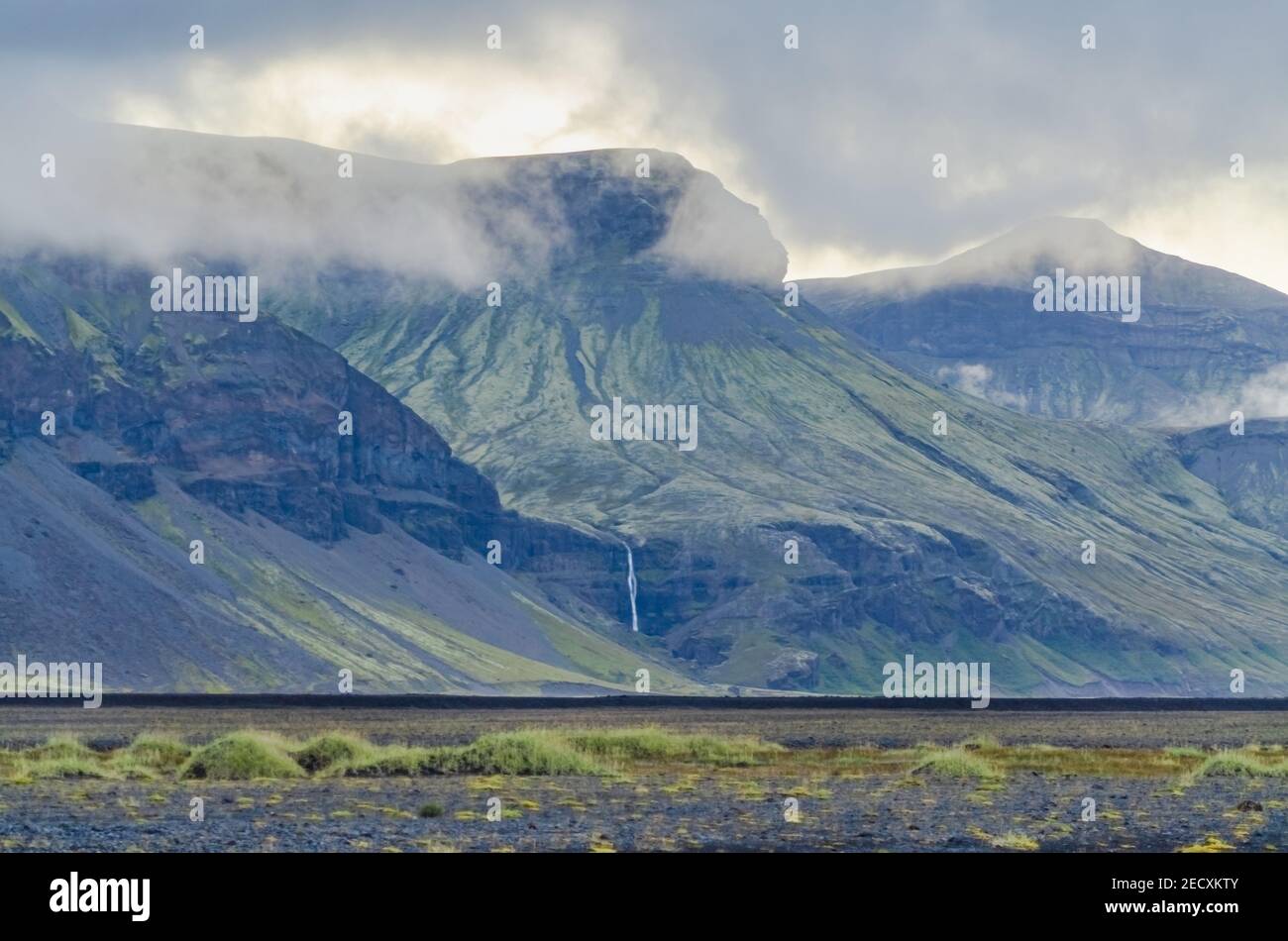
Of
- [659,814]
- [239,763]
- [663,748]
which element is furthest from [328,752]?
[659,814]

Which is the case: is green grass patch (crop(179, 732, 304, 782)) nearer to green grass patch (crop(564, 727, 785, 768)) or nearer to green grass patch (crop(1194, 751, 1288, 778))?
green grass patch (crop(564, 727, 785, 768))

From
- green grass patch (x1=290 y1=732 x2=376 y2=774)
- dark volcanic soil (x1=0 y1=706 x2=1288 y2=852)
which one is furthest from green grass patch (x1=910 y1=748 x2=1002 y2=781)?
green grass patch (x1=290 y1=732 x2=376 y2=774)

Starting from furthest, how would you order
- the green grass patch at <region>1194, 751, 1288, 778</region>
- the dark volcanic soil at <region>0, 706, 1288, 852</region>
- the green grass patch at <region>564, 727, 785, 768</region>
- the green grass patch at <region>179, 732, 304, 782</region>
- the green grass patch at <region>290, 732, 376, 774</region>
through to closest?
the green grass patch at <region>564, 727, 785, 768</region>
the green grass patch at <region>1194, 751, 1288, 778</region>
the green grass patch at <region>290, 732, 376, 774</region>
the green grass patch at <region>179, 732, 304, 782</region>
the dark volcanic soil at <region>0, 706, 1288, 852</region>

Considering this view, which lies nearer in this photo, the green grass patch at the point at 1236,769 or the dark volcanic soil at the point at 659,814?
the dark volcanic soil at the point at 659,814

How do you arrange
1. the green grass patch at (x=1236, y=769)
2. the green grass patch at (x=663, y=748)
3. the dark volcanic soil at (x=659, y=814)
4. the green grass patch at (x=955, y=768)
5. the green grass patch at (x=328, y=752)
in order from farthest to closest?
1. the green grass patch at (x=663, y=748)
2. the green grass patch at (x=1236, y=769)
3. the green grass patch at (x=955, y=768)
4. the green grass patch at (x=328, y=752)
5. the dark volcanic soil at (x=659, y=814)

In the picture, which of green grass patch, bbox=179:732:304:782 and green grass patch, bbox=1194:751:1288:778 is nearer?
green grass patch, bbox=179:732:304:782

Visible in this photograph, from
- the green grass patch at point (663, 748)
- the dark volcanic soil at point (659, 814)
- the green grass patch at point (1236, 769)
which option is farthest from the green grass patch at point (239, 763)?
the green grass patch at point (1236, 769)

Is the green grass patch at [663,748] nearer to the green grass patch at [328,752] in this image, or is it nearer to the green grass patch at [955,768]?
the green grass patch at [955,768]

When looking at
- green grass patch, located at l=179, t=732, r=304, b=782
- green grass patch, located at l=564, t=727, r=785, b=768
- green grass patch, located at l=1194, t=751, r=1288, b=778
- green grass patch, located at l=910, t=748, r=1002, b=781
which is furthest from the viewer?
green grass patch, located at l=564, t=727, r=785, b=768
